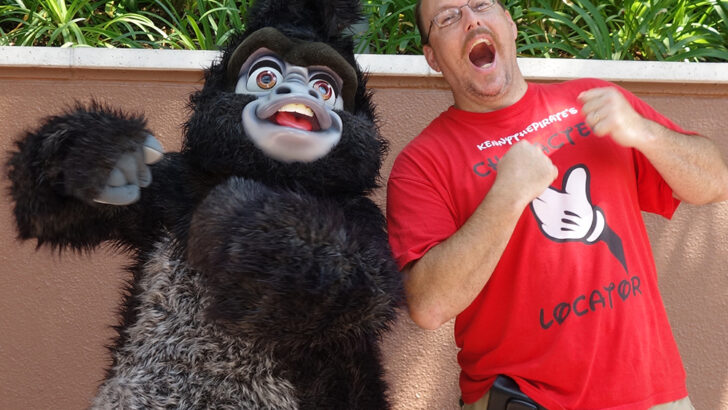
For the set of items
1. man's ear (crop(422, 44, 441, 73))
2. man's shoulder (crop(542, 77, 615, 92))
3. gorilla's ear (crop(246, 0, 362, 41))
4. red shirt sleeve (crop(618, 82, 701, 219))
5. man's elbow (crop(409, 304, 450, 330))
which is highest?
gorilla's ear (crop(246, 0, 362, 41))

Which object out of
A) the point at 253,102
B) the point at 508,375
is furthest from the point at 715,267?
the point at 253,102

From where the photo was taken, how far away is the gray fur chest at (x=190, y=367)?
61.8 inches

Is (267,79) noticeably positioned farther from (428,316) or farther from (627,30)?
(627,30)

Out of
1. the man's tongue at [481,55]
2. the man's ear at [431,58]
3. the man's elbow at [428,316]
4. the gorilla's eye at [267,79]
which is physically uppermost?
the gorilla's eye at [267,79]

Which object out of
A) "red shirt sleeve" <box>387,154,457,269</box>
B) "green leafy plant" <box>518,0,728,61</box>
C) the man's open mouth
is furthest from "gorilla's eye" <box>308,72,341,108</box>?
"green leafy plant" <box>518,0,728,61</box>

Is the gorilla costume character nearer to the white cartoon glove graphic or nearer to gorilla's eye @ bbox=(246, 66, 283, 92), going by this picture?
gorilla's eye @ bbox=(246, 66, 283, 92)

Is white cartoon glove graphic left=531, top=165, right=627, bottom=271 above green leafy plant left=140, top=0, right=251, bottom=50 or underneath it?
above

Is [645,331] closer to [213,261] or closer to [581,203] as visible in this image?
[581,203]

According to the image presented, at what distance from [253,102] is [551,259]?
841 millimetres

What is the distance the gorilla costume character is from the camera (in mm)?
1453

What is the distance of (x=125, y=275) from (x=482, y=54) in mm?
1600

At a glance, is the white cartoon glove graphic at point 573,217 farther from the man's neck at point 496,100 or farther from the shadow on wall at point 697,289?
the shadow on wall at point 697,289

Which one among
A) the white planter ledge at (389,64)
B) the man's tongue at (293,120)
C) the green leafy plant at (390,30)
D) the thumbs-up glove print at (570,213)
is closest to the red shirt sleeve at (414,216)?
the thumbs-up glove print at (570,213)

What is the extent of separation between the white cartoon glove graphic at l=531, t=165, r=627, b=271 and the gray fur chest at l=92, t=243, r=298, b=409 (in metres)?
0.78
